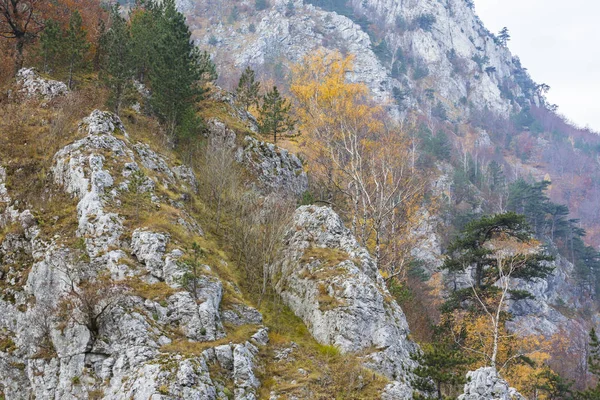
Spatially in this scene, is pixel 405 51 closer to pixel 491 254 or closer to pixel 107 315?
pixel 491 254

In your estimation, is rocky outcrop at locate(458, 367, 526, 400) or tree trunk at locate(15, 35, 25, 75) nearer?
rocky outcrop at locate(458, 367, 526, 400)

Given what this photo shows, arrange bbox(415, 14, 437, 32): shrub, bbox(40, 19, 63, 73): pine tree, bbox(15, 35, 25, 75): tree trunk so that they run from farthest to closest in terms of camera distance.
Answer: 1. bbox(415, 14, 437, 32): shrub
2. bbox(15, 35, 25, 75): tree trunk
3. bbox(40, 19, 63, 73): pine tree

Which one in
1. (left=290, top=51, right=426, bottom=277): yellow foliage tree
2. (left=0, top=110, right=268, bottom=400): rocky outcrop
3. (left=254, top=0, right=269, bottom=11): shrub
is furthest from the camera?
(left=254, top=0, right=269, bottom=11): shrub

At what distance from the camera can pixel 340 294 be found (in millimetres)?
17766

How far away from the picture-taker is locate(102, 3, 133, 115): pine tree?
26484 mm

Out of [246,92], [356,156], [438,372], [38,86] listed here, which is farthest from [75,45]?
[438,372]

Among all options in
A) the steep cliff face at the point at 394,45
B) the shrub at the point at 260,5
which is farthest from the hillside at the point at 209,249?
the shrub at the point at 260,5

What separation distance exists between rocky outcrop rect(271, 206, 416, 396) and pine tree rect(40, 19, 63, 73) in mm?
19622

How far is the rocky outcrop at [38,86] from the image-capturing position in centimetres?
2445

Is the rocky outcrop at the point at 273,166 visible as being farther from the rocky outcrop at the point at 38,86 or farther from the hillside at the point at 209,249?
the rocky outcrop at the point at 38,86

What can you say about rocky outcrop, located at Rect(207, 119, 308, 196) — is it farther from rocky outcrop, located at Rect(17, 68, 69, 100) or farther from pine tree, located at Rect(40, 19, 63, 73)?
pine tree, located at Rect(40, 19, 63, 73)

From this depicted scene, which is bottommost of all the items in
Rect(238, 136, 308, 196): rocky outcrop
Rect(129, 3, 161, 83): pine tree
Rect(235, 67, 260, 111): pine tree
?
Rect(238, 136, 308, 196): rocky outcrop

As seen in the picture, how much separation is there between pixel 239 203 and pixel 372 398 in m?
12.7

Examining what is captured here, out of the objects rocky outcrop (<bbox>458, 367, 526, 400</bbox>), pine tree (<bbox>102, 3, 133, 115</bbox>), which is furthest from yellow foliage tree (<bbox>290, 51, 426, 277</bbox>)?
rocky outcrop (<bbox>458, 367, 526, 400</bbox>)
